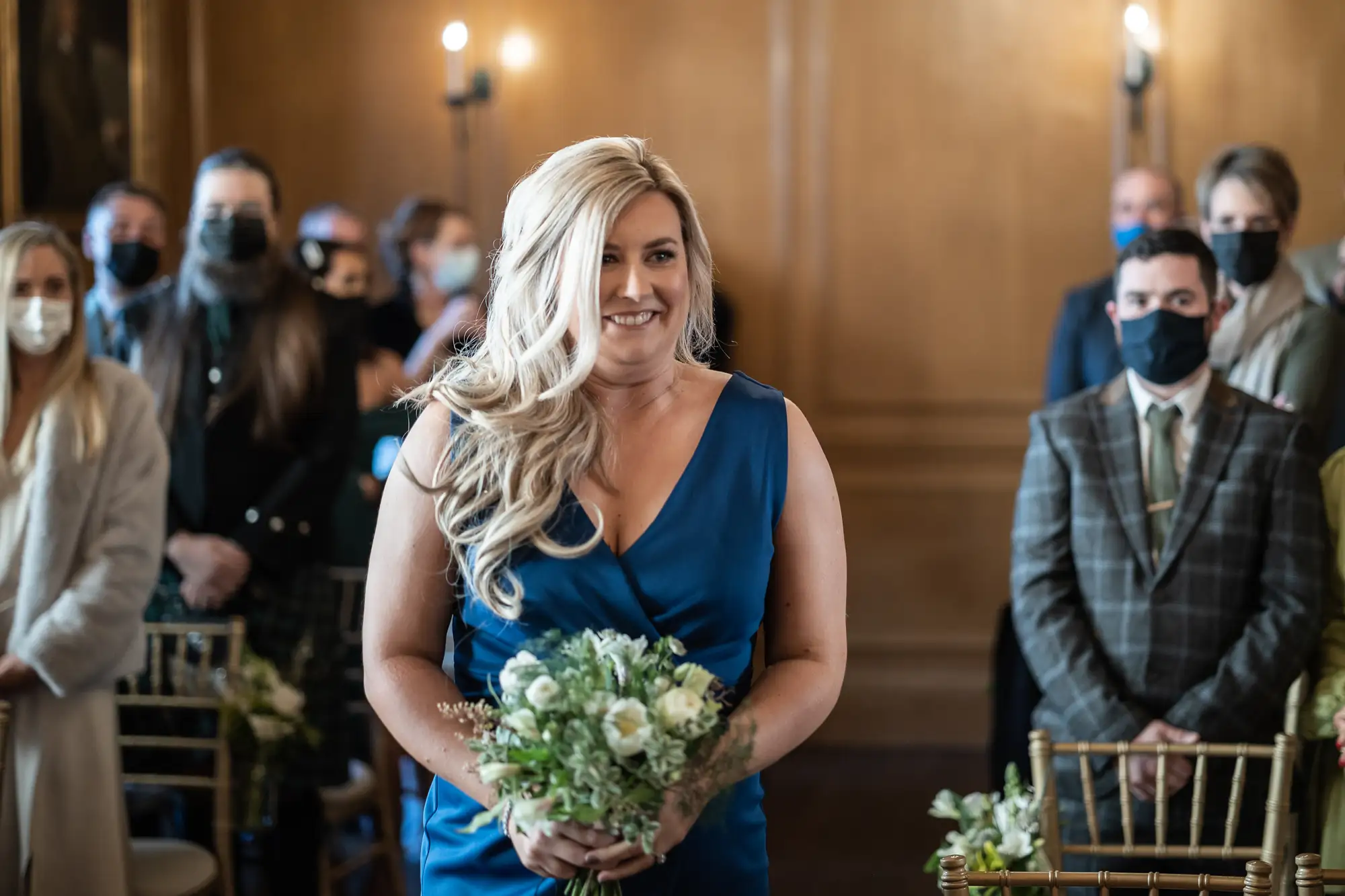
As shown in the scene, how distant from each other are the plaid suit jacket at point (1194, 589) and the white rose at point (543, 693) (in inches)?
63.2

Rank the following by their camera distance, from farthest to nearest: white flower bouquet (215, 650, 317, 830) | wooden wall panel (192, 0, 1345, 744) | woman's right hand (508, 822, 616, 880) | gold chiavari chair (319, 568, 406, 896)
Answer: wooden wall panel (192, 0, 1345, 744) < gold chiavari chair (319, 568, 406, 896) < white flower bouquet (215, 650, 317, 830) < woman's right hand (508, 822, 616, 880)

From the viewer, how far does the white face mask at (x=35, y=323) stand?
10.9 ft

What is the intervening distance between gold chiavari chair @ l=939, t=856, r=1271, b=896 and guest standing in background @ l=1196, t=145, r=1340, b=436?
81.2 inches

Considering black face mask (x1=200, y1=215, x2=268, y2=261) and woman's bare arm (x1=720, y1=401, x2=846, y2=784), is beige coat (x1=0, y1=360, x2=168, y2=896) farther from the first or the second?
woman's bare arm (x1=720, y1=401, x2=846, y2=784)

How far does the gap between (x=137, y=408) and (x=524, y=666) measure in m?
1.91

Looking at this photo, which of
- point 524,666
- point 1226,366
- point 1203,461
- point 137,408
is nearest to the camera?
point 524,666

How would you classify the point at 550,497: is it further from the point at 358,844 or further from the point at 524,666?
the point at 358,844

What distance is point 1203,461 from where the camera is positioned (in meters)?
3.13

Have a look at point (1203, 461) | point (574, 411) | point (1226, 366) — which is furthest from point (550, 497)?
point (1226, 366)

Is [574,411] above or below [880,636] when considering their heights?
above

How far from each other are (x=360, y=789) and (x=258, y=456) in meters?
0.99

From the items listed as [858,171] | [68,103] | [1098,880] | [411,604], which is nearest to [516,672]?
[411,604]

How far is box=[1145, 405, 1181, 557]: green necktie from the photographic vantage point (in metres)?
3.15

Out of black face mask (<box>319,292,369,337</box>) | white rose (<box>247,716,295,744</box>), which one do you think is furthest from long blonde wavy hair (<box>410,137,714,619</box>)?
black face mask (<box>319,292,369,337</box>)
